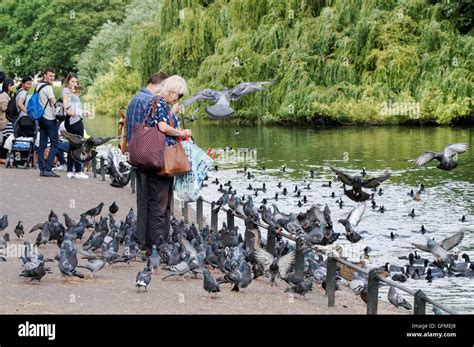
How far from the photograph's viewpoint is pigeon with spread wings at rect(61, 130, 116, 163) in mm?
15852

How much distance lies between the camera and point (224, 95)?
1792 cm

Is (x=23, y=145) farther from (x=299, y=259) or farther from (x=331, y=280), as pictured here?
(x=331, y=280)

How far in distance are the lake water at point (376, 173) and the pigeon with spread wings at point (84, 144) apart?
4.15m

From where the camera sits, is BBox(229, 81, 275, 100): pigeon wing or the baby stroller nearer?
BBox(229, 81, 275, 100): pigeon wing

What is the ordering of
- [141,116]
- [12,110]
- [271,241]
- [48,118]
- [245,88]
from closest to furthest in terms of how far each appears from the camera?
1. [141,116]
2. [271,241]
3. [245,88]
4. [48,118]
5. [12,110]

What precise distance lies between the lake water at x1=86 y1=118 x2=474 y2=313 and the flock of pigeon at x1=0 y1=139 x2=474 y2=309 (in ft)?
2.18

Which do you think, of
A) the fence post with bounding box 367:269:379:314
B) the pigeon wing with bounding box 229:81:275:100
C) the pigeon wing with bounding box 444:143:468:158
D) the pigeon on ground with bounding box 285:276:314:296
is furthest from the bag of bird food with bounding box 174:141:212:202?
the pigeon wing with bounding box 229:81:275:100

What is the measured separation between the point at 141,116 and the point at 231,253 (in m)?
1.74

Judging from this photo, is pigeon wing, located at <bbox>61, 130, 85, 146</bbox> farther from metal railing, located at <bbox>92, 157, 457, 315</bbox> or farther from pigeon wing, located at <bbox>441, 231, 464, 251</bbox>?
pigeon wing, located at <bbox>441, 231, 464, 251</bbox>

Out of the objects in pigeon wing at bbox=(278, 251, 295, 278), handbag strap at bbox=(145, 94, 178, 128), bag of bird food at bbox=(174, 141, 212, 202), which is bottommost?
pigeon wing at bbox=(278, 251, 295, 278)

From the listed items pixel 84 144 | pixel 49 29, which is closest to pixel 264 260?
pixel 84 144
